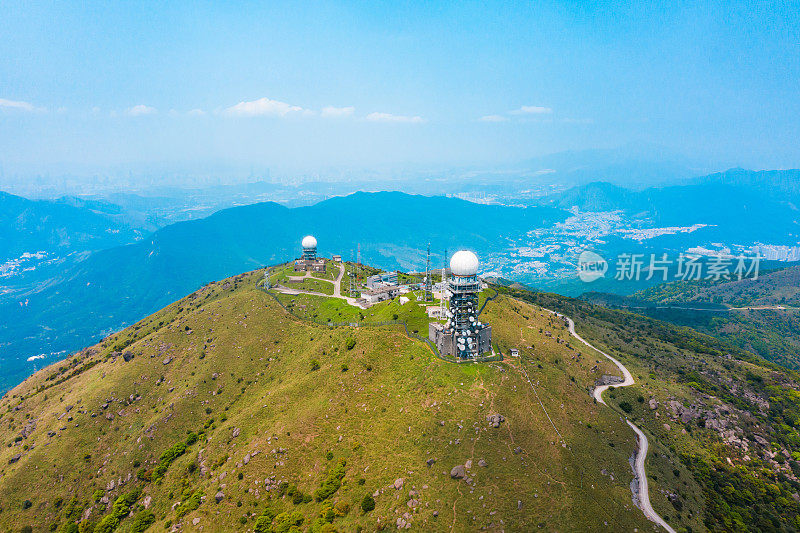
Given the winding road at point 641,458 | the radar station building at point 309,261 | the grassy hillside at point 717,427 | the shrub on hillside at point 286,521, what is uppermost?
the radar station building at point 309,261

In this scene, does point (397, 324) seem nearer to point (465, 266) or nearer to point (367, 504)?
point (465, 266)

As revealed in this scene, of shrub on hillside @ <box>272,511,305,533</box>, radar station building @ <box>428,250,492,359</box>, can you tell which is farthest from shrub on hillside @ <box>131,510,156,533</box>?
radar station building @ <box>428,250,492,359</box>

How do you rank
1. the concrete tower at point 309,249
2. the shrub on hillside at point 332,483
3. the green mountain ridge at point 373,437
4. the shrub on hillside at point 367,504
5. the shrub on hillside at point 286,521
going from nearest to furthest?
the shrub on hillside at point 367,504 → the shrub on hillside at point 286,521 → the green mountain ridge at point 373,437 → the shrub on hillside at point 332,483 → the concrete tower at point 309,249


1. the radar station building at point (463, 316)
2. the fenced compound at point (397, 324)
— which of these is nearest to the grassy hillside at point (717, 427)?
the fenced compound at point (397, 324)

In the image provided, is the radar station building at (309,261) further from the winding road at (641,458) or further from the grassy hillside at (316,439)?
the winding road at (641,458)

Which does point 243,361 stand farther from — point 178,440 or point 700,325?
point 700,325

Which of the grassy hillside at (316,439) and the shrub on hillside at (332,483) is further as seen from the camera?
the shrub on hillside at (332,483)

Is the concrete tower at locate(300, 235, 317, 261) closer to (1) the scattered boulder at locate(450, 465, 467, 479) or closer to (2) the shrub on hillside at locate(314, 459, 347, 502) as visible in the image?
(2) the shrub on hillside at locate(314, 459, 347, 502)

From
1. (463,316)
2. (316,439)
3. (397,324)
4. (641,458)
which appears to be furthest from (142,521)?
(641,458)
